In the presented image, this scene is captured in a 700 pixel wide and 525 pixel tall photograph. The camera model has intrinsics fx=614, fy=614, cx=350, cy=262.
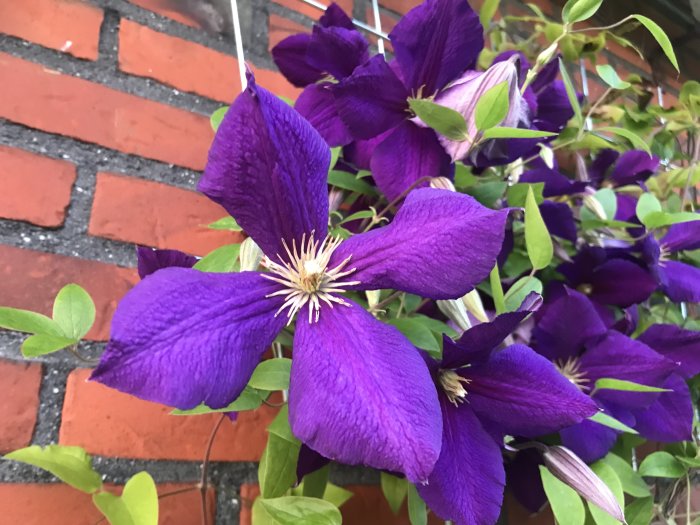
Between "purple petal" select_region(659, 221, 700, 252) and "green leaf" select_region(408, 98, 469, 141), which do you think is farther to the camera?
"purple petal" select_region(659, 221, 700, 252)

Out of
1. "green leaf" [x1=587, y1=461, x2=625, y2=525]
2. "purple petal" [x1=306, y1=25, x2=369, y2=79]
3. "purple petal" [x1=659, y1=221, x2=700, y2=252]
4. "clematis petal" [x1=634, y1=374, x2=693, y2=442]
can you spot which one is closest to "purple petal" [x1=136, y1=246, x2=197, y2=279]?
"purple petal" [x1=306, y1=25, x2=369, y2=79]

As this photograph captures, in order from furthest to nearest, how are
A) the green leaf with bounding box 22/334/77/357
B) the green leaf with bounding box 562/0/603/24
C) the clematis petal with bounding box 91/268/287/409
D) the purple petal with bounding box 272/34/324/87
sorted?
the purple petal with bounding box 272/34/324/87 < the green leaf with bounding box 562/0/603/24 < the green leaf with bounding box 22/334/77/357 < the clematis petal with bounding box 91/268/287/409

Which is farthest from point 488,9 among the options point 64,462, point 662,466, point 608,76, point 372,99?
point 64,462

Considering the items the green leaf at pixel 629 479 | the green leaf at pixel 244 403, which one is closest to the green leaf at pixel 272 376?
the green leaf at pixel 244 403

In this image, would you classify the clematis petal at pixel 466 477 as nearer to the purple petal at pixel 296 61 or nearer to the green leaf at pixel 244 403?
the green leaf at pixel 244 403

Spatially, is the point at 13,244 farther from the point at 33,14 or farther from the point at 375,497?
the point at 375,497

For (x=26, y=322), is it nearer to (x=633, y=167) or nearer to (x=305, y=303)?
(x=305, y=303)

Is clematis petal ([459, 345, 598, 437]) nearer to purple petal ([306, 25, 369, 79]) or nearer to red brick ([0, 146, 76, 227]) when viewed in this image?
purple petal ([306, 25, 369, 79])
